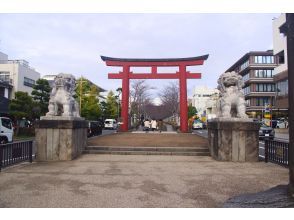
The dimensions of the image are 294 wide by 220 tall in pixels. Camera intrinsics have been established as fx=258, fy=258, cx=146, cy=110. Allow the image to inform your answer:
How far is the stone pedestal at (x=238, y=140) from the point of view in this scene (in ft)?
28.1

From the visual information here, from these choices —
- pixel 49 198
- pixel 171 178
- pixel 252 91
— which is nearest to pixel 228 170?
pixel 171 178

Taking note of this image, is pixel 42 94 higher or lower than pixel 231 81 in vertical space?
higher

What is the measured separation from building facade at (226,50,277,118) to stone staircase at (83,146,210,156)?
4212 centimetres

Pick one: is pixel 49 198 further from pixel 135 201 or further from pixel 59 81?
pixel 59 81

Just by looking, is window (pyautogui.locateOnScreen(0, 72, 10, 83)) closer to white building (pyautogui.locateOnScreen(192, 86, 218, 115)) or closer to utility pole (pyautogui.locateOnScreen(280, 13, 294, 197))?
utility pole (pyautogui.locateOnScreen(280, 13, 294, 197))

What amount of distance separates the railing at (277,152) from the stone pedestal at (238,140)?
0.37 metres

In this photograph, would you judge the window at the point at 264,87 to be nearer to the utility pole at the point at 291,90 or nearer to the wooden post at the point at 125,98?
the wooden post at the point at 125,98

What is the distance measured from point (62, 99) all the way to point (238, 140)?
631 cm

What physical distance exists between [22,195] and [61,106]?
17.4 feet

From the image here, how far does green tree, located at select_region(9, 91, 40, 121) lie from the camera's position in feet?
71.7

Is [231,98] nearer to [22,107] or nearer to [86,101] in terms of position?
[22,107]

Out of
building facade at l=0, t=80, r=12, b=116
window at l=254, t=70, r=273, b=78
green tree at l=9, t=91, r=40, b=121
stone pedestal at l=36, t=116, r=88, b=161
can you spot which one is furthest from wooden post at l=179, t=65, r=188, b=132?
window at l=254, t=70, r=273, b=78

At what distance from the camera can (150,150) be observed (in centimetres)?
1001

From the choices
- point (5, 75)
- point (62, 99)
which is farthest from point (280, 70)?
point (5, 75)
